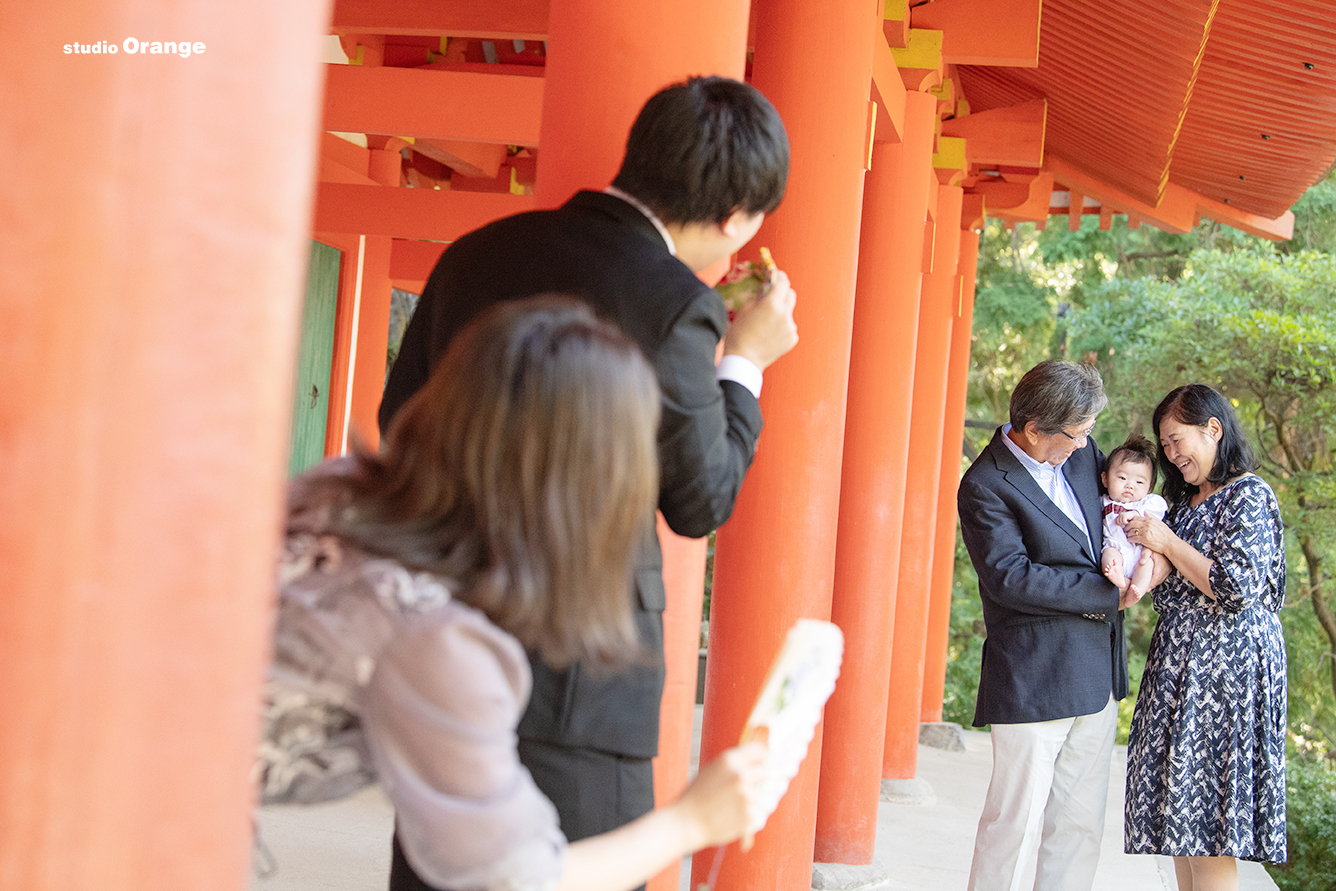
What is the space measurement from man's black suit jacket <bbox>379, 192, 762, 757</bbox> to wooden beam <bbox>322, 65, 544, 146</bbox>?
4.00 metres

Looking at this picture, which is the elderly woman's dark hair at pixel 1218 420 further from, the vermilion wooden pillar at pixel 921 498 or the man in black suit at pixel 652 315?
the vermilion wooden pillar at pixel 921 498

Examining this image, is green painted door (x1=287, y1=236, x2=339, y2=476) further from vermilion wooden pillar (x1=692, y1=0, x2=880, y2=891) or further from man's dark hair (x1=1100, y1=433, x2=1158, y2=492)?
man's dark hair (x1=1100, y1=433, x2=1158, y2=492)

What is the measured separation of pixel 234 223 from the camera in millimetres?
717

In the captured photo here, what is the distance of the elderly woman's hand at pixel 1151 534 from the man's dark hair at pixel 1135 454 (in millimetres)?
197

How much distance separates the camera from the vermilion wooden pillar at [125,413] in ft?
2.20

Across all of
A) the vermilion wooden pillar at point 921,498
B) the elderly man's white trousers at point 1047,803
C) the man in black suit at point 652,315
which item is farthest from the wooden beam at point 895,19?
the man in black suit at point 652,315

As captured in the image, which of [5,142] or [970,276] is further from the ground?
[970,276]

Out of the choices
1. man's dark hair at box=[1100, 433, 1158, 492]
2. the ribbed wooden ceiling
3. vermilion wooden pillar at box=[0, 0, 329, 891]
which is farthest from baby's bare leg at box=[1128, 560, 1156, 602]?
vermilion wooden pillar at box=[0, 0, 329, 891]

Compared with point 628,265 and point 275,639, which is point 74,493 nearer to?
point 275,639

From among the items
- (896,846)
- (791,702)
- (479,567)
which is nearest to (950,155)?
(896,846)

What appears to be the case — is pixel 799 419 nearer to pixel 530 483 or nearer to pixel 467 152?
pixel 530 483

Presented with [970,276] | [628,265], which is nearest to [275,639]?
[628,265]

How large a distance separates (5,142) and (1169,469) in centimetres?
321

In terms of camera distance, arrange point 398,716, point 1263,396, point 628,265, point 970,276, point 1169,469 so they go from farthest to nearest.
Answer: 1. point 1263,396
2. point 970,276
3. point 1169,469
4. point 628,265
5. point 398,716
